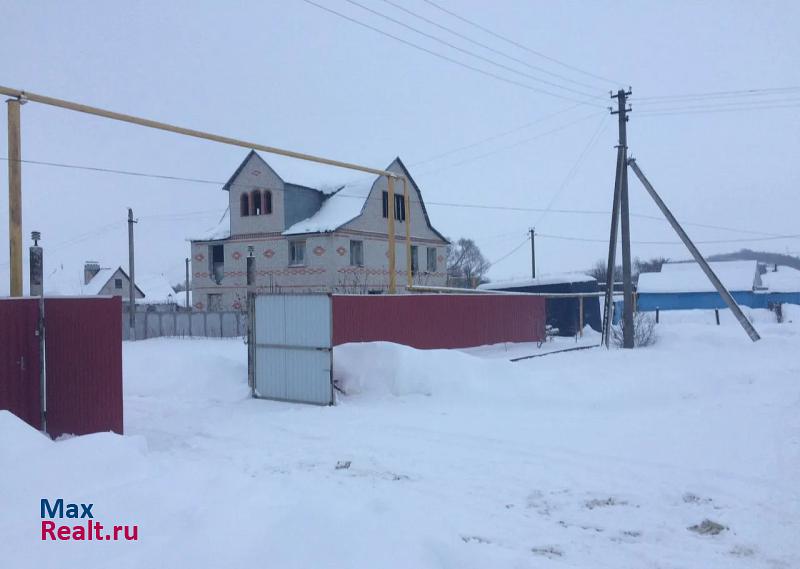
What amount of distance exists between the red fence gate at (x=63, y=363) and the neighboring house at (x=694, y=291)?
5210 centimetres

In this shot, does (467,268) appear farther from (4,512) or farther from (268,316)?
(4,512)

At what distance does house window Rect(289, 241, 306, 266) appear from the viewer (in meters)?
37.1

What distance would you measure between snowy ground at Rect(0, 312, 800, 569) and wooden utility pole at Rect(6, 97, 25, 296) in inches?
120

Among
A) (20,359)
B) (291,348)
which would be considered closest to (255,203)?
(291,348)

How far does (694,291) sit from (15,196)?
59126 mm

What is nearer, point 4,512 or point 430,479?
point 4,512

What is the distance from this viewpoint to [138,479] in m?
6.89

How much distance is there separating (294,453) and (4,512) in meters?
4.10

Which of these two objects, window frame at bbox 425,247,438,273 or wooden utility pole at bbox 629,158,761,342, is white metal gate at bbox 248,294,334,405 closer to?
wooden utility pole at bbox 629,158,761,342

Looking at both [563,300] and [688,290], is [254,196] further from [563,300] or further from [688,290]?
[688,290]

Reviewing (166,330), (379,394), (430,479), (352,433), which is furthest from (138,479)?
(166,330)

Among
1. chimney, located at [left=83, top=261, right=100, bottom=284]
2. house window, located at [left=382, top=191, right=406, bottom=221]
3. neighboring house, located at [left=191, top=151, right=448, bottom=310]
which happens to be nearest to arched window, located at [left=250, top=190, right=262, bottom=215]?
neighboring house, located at [left=191, top=151, right=448, bottom=310]

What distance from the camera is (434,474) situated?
7.92 metres

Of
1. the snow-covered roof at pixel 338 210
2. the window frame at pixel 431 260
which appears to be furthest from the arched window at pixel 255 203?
the window frame at pixel 431 260
